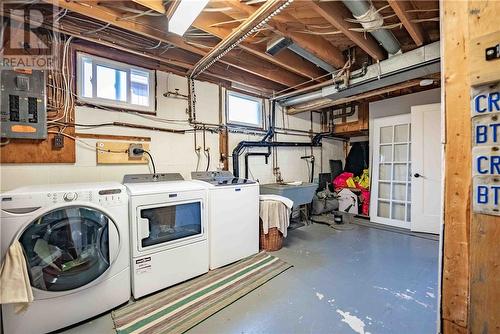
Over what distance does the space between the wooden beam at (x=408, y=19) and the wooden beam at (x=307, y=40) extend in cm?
80

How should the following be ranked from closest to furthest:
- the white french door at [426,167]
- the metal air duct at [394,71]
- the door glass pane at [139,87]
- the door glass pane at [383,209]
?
the metal air duct at [394,71] → the door glass pane at [139,87] → the white french door at [426,167] → the door glass pane at [383,209]

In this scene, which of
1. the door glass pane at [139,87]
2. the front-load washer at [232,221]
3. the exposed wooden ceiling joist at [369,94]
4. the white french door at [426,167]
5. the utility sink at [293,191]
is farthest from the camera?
the white french door at [426,167]

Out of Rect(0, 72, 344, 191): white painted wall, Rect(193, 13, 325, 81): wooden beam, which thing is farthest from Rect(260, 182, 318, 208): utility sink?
Rect(193, 13, 325, 81): wooden beam

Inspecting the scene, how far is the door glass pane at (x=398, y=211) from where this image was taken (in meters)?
3.85

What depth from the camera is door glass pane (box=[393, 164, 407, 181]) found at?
387 centimetres

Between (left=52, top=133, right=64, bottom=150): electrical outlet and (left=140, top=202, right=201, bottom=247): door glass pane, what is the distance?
1.10m

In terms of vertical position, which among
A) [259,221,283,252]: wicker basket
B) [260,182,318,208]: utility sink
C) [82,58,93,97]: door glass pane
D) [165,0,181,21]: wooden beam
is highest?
[165,0,181,21]: wooden beam

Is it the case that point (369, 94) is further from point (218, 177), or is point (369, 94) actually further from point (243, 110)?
point (218, 177)

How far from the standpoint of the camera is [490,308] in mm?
845

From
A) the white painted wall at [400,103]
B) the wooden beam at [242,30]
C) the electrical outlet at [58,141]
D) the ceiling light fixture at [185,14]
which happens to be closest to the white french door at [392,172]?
the white painted wall at [400,103]

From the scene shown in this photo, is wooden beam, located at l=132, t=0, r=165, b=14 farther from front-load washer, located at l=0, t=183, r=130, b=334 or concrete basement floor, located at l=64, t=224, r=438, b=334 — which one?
concrete basement floor, located at l=64, t=224, r=438, b=334

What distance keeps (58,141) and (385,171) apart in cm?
491

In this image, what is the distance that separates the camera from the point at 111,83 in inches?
97.3

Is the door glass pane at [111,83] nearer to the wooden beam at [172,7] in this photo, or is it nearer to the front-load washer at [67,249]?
the wooden beam at [172,7]
